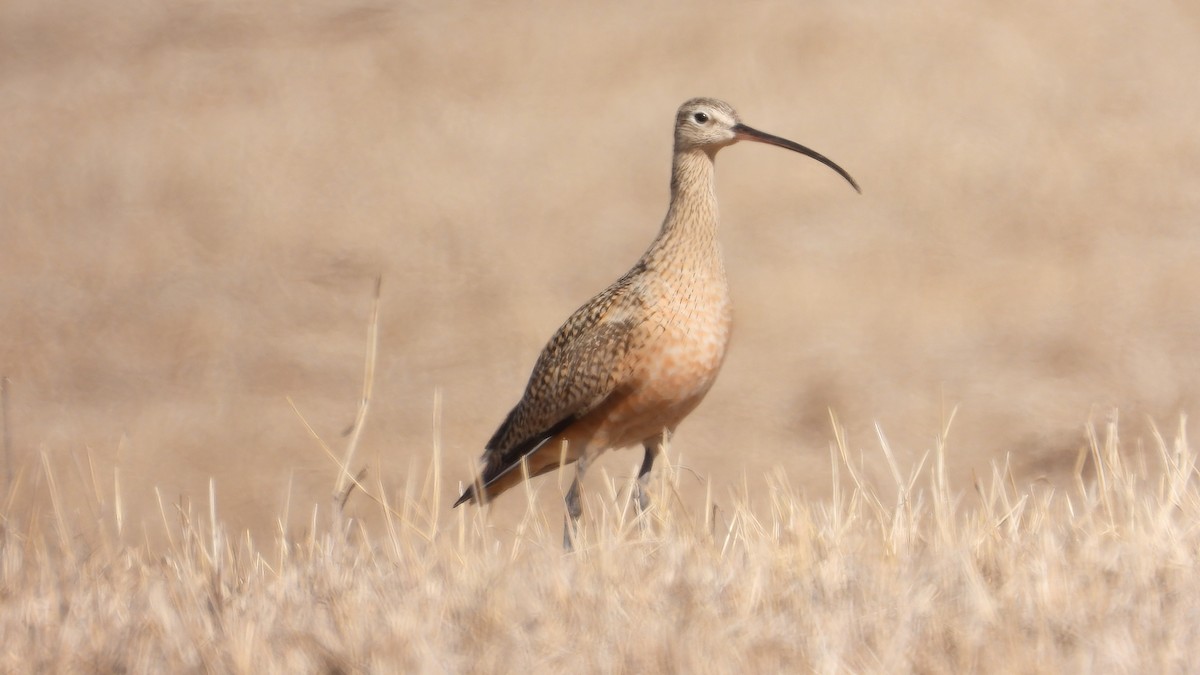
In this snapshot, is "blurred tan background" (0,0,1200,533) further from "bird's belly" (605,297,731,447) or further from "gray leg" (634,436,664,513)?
"bird's belly" (605,297,731,447)

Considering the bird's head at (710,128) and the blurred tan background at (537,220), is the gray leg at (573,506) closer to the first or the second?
the bird's head at (710,128)

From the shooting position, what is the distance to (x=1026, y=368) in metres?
10.1

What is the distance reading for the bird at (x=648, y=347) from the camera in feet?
15.9

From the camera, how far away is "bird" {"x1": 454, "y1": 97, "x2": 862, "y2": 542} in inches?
191

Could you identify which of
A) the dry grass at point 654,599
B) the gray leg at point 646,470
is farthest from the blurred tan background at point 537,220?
the dry grass at point 654,599

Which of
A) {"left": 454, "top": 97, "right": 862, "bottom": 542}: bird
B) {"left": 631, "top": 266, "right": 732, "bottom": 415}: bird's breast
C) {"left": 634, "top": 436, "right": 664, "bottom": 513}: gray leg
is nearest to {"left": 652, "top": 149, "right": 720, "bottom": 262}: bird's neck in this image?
{"left": 454, "top": 97, "right": 862, "bottom": 542}: bird

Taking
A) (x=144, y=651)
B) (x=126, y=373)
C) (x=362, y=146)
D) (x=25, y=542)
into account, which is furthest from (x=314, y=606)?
(x=362, y=146)

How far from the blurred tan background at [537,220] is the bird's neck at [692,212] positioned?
449cm

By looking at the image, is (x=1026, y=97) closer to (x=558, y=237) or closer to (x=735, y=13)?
(x=735, y=13)

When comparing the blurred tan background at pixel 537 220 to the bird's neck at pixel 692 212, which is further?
the blurred tan background at pixel 537 220

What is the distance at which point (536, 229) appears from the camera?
10625 millimetres

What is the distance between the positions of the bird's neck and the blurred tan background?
14.7 ft

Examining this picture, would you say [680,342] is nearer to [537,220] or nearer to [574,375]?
[574,375]

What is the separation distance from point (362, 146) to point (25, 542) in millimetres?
7559
